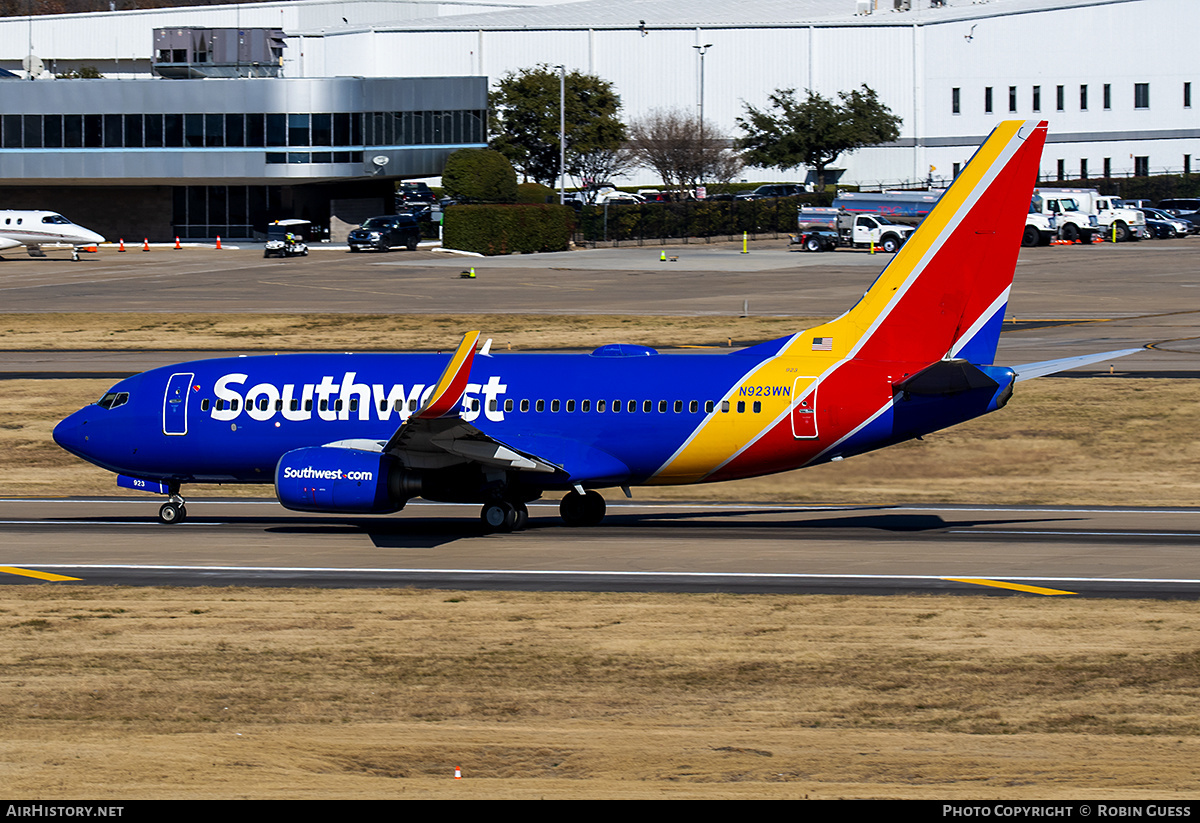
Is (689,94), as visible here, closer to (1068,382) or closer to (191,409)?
(1068,382)

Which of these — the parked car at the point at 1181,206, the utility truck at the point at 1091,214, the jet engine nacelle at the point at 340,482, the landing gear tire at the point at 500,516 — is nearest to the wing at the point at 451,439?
the jet engine nacelle at the point at 340,482

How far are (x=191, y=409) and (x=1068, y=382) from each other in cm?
3091

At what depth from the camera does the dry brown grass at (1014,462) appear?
3662 centimetres

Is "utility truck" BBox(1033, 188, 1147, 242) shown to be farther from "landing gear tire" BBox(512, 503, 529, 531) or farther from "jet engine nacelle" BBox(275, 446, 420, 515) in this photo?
"jet engine nacelle" BBox(275, 446, 420, 515)

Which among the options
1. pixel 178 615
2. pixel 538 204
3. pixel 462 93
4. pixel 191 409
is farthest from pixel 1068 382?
pixel 462 93

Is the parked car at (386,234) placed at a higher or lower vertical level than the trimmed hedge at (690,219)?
lower

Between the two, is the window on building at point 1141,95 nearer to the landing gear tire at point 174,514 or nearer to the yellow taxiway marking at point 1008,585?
the yellow taxiway marking at point 1008,585

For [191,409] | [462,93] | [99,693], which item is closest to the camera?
[99,693]

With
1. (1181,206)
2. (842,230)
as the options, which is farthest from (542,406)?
(1181,206)

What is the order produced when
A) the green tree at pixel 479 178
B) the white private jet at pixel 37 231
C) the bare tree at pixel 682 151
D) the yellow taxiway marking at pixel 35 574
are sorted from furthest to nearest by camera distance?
the bare tree at pixel 682 151 → the green tree at pixel 479 178 → the white private jet at pixel 37 231 → the yellow taxiway marking at pixel 35 574

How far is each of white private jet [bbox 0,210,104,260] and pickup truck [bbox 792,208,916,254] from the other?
56339 mm

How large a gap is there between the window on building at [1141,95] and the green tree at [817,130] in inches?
951

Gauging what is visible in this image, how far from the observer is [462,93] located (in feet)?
424

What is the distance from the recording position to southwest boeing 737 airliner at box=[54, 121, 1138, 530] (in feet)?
96.3
